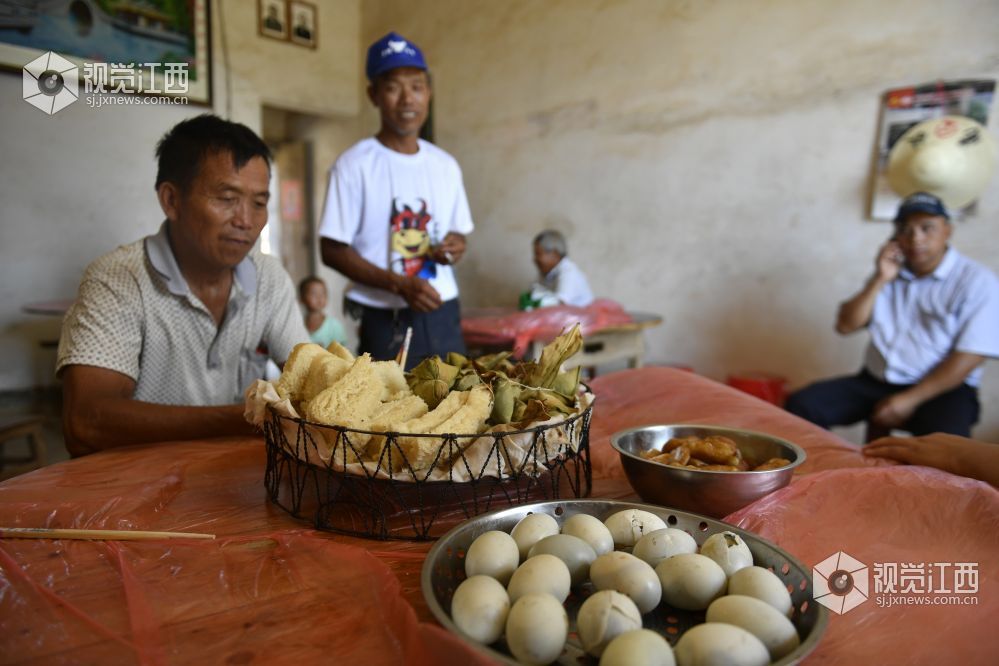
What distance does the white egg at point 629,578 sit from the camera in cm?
61

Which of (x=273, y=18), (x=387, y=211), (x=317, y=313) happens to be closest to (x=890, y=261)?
(x=387, y=211)

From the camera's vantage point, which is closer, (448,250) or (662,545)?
(662,545)

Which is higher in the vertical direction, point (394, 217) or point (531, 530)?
point (394, 217)

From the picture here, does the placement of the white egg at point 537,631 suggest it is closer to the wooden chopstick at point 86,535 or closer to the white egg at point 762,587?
the white egg at point 762,587

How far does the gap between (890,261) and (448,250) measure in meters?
2.19

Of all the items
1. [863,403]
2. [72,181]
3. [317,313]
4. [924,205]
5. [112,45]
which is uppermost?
[112,45]

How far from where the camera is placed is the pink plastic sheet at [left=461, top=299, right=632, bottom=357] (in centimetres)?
359

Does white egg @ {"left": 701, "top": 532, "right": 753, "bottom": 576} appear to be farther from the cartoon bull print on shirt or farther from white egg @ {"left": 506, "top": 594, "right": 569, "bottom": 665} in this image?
the cartoon bull print on shirt

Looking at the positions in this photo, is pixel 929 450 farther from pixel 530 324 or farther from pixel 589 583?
pixel 530 324

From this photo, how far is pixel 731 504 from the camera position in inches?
34.5

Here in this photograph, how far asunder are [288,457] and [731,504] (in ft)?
2.11

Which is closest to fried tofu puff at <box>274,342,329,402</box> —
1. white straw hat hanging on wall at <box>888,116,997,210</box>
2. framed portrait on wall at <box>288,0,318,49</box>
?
white straw hat hanging on wall at <box>888,116,997,210</box>

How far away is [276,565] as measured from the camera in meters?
0.77

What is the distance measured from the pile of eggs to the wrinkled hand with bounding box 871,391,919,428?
2.63 meters
